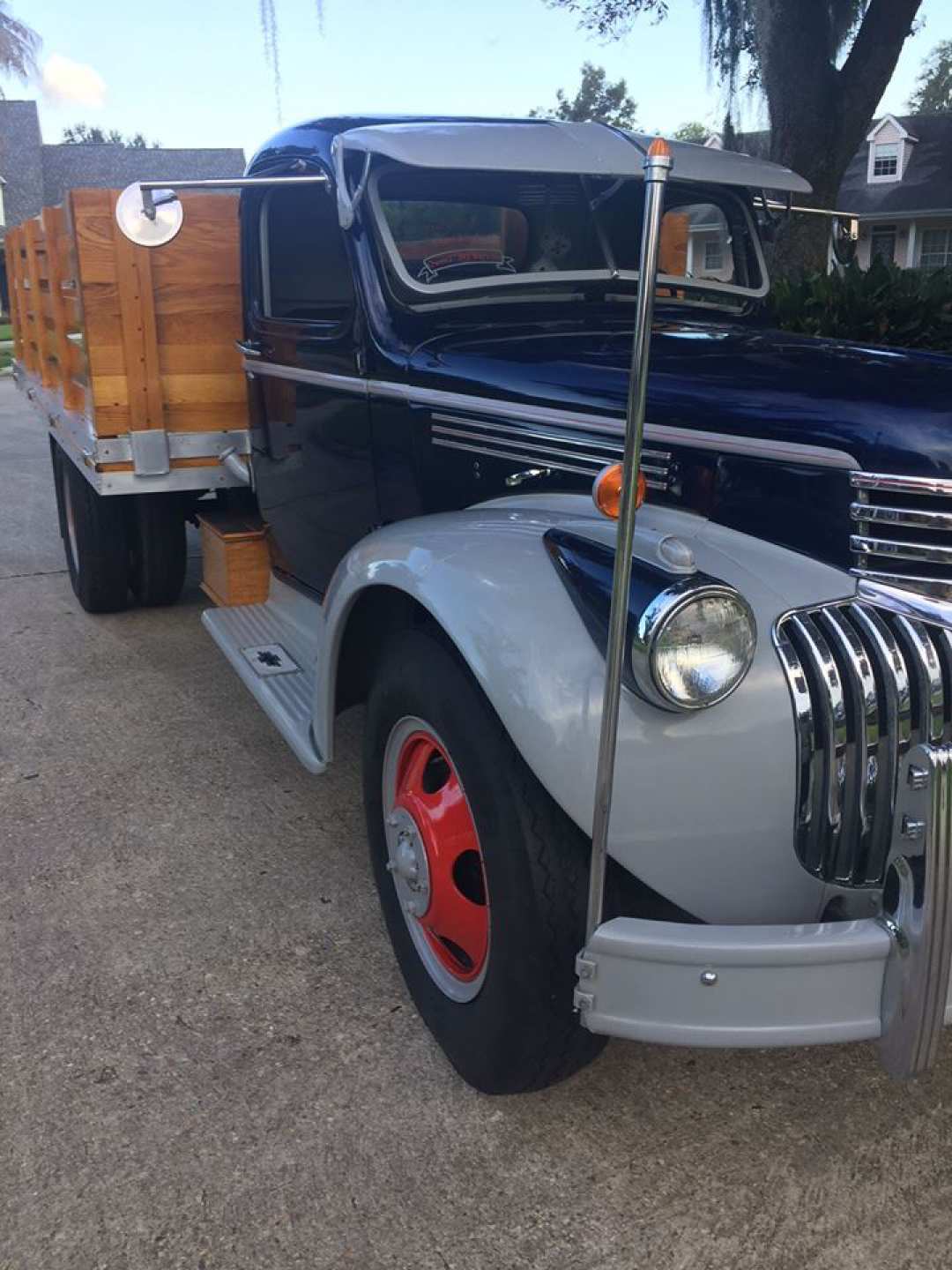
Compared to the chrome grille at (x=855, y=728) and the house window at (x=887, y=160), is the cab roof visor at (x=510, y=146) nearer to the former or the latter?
the chrome grille at (x=855, y=728)

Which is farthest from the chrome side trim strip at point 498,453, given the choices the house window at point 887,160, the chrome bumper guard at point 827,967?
the house window at point 887,160

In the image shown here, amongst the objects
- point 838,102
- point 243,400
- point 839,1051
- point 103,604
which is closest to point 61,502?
point 103,604

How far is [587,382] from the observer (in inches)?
97.0

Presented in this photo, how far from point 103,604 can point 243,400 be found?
1549mm

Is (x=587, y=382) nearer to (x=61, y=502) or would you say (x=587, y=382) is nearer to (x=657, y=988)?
(x=657, y=988)

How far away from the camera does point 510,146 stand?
284 centimetres

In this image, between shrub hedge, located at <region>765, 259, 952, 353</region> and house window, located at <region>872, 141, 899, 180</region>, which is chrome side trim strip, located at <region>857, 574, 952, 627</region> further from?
house window, located at <region>872, 141, 899, 180</region>

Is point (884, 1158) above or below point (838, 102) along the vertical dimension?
below

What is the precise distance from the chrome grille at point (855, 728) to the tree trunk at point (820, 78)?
6.74 m

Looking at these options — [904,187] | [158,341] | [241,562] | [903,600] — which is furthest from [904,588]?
[904,187]

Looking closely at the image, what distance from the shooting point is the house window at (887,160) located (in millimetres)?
27844

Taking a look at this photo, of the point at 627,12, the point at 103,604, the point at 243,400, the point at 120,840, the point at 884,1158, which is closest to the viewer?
the point at 884,1158

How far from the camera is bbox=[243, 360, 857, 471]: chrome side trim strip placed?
210cm

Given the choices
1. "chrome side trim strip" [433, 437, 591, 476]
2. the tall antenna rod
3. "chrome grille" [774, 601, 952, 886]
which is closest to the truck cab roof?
"chrome side trim strip" [433, 437, 591, 476]
